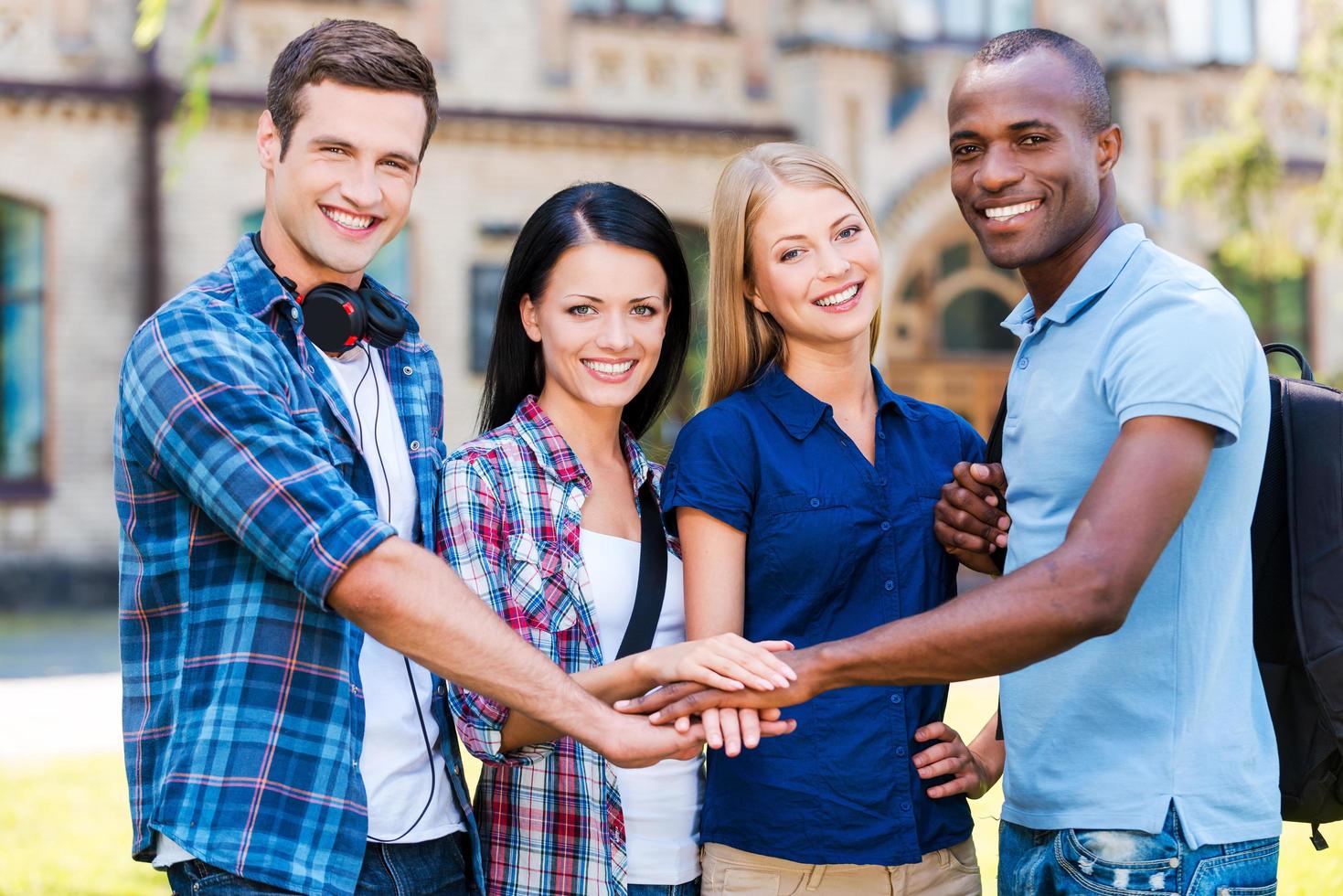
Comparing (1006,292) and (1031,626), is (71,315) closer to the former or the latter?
(1006,292)

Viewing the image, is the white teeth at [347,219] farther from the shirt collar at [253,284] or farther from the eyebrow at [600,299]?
the eyebrow at [600,299]

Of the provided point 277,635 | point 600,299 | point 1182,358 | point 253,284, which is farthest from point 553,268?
point 1182,358

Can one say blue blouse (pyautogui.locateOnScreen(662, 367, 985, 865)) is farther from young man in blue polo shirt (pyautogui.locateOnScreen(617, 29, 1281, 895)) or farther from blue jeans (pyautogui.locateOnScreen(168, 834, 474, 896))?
blue jeans (pyautogui.locateOnScreen(168, 834, 474, 896))

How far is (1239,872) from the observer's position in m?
2.49

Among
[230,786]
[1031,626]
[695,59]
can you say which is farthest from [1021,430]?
[695,59]

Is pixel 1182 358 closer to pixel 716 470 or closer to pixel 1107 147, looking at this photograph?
pixel 1107 147

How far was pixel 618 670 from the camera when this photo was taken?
2.96m

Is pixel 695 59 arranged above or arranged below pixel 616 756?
above

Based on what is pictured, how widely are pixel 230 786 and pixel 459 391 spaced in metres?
12.5

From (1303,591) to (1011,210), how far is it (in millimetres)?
870

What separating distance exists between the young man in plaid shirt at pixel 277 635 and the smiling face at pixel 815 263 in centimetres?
93

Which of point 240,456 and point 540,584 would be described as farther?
point 540,584

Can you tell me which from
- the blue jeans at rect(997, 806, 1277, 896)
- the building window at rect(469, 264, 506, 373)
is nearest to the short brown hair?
the blue jeans at rect(997, 806, 1277, 896)

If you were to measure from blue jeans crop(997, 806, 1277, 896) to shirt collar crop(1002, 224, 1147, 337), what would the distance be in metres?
0.88
